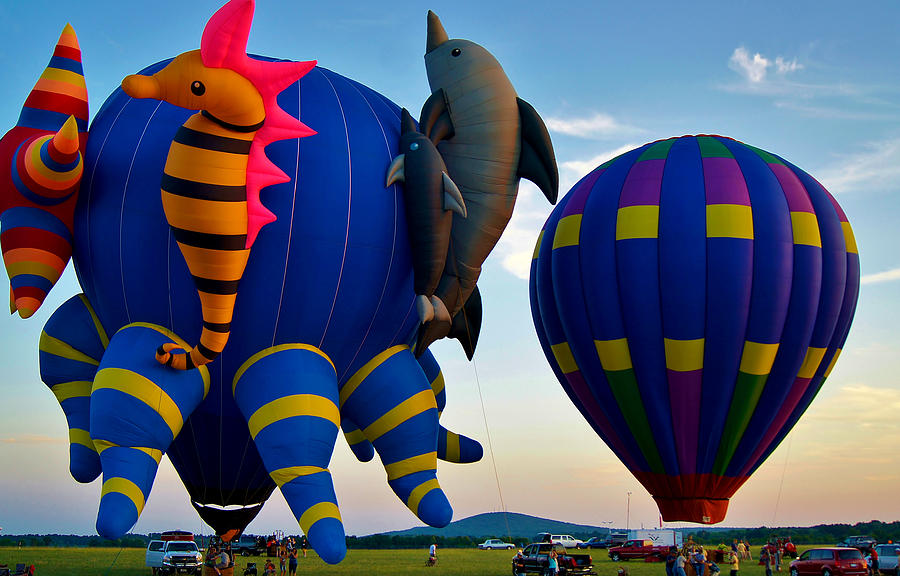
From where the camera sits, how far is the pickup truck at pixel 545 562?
17.5 m

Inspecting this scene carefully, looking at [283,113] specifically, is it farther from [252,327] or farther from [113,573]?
[113,573]

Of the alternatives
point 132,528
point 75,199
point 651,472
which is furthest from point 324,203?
point 651,472

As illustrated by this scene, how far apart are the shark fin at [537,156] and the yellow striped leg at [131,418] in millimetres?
4838

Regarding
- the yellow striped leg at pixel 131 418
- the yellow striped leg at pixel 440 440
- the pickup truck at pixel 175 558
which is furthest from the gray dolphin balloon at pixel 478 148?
the pickup truck at pixel 175 558

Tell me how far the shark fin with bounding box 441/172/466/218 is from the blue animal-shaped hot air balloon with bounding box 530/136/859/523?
6104 millimetres

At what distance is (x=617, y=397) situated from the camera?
55.8 feet

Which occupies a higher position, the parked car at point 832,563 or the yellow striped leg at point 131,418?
the yellow striped leg at point 131,418

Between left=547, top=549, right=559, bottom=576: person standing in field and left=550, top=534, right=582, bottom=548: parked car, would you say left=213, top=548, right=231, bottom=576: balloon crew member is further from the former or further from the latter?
left=550, top=534, right=582, bottom=548: parked car

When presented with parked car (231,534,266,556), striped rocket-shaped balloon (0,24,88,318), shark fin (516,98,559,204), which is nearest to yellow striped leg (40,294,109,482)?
striped rocket-shaped balloon (0,24,88,318)

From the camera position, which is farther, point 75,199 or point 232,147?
point 75,199

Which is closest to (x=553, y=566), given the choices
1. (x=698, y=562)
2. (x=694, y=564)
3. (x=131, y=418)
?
(x=694, y=564)

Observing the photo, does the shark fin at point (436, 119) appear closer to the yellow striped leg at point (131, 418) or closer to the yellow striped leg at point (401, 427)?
the yellow striped leg at point (401, 427)

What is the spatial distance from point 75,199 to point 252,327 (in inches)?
100.0

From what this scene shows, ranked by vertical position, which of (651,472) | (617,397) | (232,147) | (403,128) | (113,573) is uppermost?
(403,128)
